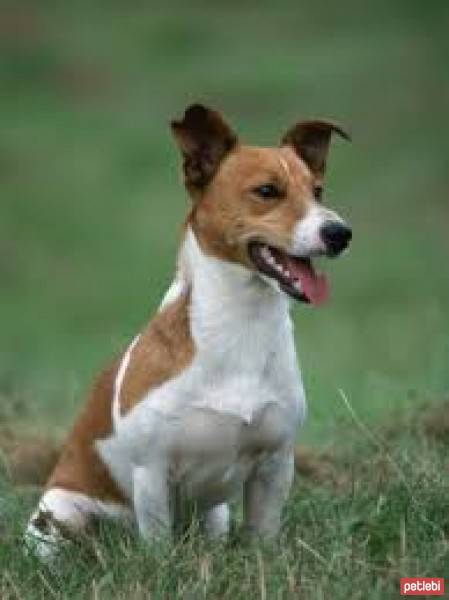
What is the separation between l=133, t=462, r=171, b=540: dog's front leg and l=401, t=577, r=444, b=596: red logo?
3.84ft

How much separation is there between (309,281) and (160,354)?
0.65 meters

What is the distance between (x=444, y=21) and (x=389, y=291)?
581 inches

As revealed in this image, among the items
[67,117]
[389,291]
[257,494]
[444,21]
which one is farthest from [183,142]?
[444,21]

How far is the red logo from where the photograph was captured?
326 inches

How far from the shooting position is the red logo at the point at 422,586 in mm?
8289

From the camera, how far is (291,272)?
9.04 m

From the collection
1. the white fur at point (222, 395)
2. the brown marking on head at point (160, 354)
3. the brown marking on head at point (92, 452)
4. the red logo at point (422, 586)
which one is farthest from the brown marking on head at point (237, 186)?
the red logo at point (422, 586)

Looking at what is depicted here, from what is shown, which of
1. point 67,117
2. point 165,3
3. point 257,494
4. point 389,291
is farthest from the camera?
point 165,3

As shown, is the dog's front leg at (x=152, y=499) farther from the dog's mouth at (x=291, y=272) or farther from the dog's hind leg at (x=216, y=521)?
the dog's mouth at (x=291, y=272)

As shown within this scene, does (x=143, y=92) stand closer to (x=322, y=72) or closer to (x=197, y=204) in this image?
(x=322, y=72)

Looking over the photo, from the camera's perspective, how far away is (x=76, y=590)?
8.80 m

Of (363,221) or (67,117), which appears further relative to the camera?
(67,117)

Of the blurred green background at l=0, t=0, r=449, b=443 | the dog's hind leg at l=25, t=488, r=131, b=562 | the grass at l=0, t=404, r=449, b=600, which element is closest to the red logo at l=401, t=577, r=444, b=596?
the grass at l=0, t=404, r=449, b=600

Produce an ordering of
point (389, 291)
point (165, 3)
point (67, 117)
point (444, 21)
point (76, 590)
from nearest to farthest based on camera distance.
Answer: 1. point (76, 590)
2. point (389, 291)
3. point (67, 117)
4. point (444, 21)
5. point (165, 3)
